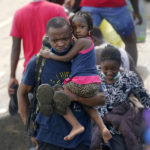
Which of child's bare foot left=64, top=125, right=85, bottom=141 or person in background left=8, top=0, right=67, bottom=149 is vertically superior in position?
person in background left=8, top=0, right=67, bottom=149

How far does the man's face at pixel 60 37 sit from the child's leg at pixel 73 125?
43 cm

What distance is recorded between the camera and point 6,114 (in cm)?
481

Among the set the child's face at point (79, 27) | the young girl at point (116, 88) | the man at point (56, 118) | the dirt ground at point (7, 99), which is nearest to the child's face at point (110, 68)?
the young girl at point (116, 88)

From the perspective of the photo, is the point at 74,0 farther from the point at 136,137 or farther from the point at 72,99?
the point at 72,99

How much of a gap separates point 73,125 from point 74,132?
0.05 m

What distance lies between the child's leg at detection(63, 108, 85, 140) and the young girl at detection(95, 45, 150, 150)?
1.02 m

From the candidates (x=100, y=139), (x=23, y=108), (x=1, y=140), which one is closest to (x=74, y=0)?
(x=1, y=140)

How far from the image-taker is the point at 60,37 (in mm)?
2391

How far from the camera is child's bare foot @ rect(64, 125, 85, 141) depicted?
2.44 meters

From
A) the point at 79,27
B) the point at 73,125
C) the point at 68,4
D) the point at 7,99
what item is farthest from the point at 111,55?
the point at 7,99

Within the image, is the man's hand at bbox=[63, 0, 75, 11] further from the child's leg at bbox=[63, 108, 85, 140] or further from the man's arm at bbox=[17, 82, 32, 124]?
the child's leg at bbox=[63, 108, 85, 140]

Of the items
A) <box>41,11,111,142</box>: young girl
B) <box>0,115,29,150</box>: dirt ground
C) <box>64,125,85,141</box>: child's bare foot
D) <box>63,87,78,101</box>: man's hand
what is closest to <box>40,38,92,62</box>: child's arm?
<box>41,11,111,142</box>: young girl

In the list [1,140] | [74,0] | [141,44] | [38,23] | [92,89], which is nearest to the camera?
[92,89]

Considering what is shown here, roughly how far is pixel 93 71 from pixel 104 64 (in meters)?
1.01
